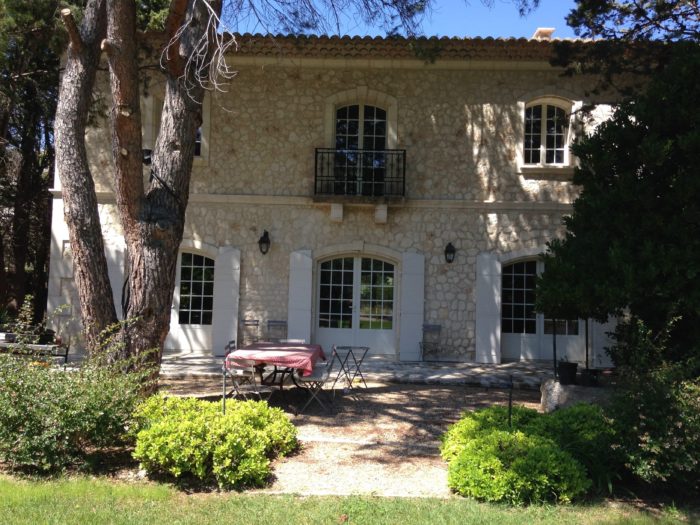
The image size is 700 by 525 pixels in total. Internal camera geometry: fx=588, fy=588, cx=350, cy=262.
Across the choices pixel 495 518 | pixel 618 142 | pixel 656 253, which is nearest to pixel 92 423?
pixel 495 518

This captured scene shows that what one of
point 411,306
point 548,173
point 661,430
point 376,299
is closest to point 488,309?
point 411,306

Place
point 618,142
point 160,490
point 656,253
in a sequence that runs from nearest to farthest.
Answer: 1. point 160,490
2. point 656,253
3. point 618,142

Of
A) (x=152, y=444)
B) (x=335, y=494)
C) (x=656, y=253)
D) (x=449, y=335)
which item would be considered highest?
(x=656, y=253)

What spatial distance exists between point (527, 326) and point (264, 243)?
531 centimetres

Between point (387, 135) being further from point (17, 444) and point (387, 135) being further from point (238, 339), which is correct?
point (17, 444)

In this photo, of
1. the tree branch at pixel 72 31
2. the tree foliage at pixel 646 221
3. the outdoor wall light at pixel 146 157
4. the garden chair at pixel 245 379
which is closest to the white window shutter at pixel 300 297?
the garden chair at pixel 245 379

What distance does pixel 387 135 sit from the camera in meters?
11.4

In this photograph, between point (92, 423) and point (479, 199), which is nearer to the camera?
point (92, 423)

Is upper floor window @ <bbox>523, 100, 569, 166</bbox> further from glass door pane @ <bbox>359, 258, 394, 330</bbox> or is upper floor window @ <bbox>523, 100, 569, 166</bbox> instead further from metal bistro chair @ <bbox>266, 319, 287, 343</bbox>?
metal bistro chair @ <bbox>266, 319, 287, 343</bbox>

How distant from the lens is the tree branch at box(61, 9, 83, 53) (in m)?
5.84

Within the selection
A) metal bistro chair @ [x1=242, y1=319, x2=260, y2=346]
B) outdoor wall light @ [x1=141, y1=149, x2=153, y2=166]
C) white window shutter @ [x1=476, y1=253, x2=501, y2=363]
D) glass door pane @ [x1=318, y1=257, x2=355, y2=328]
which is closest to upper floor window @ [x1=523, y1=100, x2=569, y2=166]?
→ white window shutter @ [x1=476, y1=253, x2=501, y2=363]

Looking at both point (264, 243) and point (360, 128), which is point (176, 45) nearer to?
point (264, 243)

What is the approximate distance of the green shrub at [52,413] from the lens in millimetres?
4602

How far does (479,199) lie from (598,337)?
134 inches
